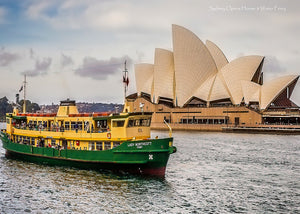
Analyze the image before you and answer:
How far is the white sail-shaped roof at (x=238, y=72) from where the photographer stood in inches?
3460

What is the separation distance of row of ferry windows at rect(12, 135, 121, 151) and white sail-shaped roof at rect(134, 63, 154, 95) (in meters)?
71.9

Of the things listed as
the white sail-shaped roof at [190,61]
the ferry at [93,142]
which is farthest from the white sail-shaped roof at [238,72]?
the ferry at [93,142]

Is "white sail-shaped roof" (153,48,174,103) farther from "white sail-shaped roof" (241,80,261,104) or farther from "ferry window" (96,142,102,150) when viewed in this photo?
"ferry window" (96,142,102,150)

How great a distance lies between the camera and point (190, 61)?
89.1 m

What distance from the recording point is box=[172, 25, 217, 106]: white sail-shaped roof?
8788 cm

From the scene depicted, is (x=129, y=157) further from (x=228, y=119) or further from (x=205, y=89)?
(x=205, y=89)

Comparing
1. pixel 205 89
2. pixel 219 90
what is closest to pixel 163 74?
pixel 205 89

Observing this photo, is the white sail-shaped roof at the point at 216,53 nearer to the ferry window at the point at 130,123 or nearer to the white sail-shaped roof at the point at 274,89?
the white sail-shaped roof at the point at 274,89

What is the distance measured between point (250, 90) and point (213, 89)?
9.11 metres

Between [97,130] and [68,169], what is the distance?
12.2ft

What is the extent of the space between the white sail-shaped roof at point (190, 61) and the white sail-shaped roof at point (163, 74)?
16.9ft

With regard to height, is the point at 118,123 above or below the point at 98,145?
above

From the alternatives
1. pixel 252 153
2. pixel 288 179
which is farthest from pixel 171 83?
pixel 288 179

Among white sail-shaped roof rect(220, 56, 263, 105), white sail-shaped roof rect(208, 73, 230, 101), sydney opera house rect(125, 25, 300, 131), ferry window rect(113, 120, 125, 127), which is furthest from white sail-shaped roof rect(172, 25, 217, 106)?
ferry window rect(113, 120, 125, 127)
